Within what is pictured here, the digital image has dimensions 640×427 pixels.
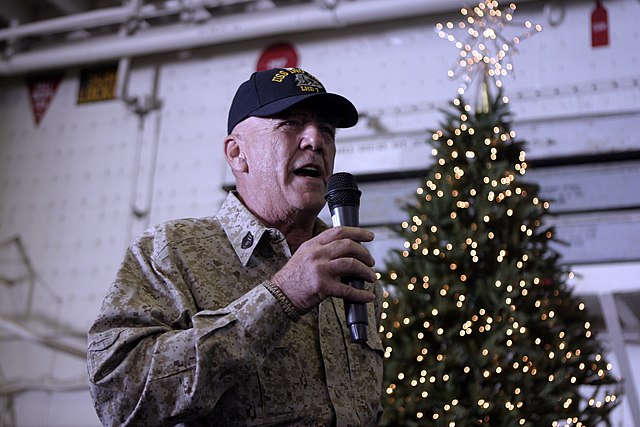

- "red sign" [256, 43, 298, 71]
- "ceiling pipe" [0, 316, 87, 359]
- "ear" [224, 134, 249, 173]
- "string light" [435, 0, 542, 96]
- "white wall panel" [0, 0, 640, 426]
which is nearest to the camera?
"ear" [224, 134, 249, 173]

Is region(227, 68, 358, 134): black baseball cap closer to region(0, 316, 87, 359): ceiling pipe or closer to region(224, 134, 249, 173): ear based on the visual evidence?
region(224, 134, 249, 173): ear

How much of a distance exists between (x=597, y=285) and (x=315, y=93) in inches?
197

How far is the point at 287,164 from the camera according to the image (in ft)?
5.53

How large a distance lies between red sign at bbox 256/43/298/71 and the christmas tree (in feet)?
13.0

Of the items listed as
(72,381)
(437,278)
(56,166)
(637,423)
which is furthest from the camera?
(56,166)

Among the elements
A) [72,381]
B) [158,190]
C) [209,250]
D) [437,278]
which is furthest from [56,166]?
[209,250]

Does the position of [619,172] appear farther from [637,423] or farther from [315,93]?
[315,93]

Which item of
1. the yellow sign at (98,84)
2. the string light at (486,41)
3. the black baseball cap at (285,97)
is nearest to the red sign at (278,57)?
the string light at (486,41)

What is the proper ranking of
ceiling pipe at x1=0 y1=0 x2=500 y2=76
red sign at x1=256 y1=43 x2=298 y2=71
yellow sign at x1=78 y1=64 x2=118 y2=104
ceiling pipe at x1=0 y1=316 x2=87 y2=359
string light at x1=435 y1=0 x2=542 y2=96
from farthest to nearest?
1. yellow sign at x1=78 y1=64 x2=118 y2=104
2. red sign at x1=256 y1=43 x2=298 y2=71
3. ceiling pipe at x1=0 y1=316 x2=87 y2=359
4. ceiling pipe at x1=0 y1=0 x2=500 y2=76
5. string light at x1=435 y1=0 x2=542 y2=96

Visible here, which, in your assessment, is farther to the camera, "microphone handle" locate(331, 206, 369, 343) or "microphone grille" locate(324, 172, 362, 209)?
Answer: "microphone grille" locate(324, 172, 362, 209)

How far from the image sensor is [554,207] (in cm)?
659

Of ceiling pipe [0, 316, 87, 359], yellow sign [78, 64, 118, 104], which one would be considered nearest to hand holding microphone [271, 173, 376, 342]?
ceiling pipe [0, 316, 87, 359]

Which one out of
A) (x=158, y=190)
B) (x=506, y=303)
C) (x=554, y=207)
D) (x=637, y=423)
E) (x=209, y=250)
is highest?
(x=158, y=190)

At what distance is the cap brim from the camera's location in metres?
1.69
